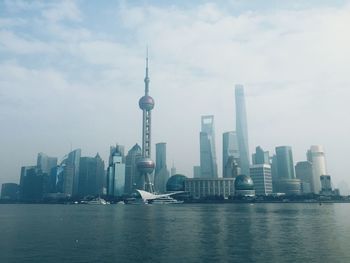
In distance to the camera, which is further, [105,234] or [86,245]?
[105,234]

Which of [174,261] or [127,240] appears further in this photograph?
[127,240]

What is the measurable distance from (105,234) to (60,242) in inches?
609

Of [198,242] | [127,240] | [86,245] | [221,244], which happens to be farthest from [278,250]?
[86,245]

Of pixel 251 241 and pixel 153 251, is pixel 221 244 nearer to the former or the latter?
pixel 251 241

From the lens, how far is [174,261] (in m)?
55.6

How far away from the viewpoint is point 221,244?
70.4 meters

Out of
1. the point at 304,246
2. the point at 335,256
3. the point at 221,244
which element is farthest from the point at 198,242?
the point at 335,256

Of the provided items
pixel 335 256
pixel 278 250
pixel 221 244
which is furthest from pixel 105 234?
pixel 335 256

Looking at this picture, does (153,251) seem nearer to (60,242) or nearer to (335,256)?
(60,242)

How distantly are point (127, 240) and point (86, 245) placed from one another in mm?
10225

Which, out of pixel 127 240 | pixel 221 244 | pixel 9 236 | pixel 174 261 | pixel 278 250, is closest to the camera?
pixel 174 261

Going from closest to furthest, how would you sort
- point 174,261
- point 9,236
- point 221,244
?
point 174,261, point 221,244, point 9,236

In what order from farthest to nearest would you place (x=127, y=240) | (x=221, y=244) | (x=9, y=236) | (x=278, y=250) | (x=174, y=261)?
(x=9, y=236), (x=127, y=240), (x=221, y=244), (x=278, y=250), (x=174, y=261)

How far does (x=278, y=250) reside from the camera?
63688 millimetres
